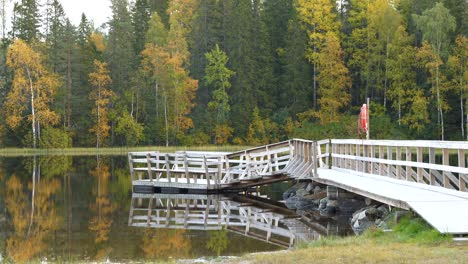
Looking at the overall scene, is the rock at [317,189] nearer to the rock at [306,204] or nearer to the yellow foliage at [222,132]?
the rock at [306,204]

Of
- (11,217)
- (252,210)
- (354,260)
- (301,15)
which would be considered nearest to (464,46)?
(301,15)

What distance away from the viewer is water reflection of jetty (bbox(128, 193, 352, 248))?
54.0 feet

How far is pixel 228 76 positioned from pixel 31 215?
136 feet

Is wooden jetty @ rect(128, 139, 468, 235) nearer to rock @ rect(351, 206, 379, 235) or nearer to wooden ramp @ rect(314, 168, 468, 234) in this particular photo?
wooden ramp @ rect(314, 168, 468, 234)

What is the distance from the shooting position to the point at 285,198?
2469 cm

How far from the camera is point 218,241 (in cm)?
1546

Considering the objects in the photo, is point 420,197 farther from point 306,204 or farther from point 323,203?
point 306,204

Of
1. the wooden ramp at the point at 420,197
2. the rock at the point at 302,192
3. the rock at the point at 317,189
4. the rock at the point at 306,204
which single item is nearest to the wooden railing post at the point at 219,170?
the rock at the point at 302,192

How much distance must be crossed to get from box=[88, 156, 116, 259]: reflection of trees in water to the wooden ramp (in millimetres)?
5830

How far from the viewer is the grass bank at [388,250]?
930cm

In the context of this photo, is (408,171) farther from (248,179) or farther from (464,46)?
(464,46)

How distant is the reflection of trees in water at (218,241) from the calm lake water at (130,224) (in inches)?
0.5

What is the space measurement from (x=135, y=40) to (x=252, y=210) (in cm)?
4859

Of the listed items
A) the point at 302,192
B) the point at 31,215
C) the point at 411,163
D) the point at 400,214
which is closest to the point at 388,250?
the point at 400,214
